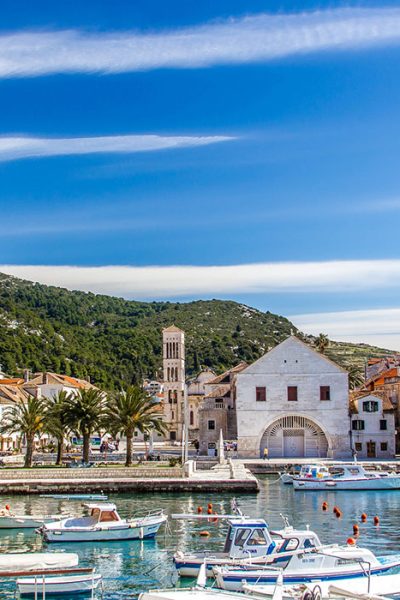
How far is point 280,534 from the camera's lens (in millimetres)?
29562

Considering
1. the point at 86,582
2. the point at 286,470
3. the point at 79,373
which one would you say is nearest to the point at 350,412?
the point at 286,470

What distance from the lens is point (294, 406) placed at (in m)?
75.3

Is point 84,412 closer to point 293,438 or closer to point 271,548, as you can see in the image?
point 293,438

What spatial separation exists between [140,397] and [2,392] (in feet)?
144

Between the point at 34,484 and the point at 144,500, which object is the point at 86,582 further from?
the point at 34,484

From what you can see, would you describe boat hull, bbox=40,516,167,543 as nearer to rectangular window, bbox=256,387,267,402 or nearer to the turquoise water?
the turquoise water

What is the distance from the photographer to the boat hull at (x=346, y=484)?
56.5 metres

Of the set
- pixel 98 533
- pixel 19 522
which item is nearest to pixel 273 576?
pixel 98 533

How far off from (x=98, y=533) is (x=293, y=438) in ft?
137

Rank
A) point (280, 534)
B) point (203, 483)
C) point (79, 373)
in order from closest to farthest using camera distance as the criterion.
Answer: point (280, 534) < point (203, 483) < point (79, 373)

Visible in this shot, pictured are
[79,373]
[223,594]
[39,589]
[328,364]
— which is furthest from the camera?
[79,373]

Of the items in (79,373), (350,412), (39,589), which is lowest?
(39,589)

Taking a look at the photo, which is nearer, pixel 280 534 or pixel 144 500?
pixel 280 534

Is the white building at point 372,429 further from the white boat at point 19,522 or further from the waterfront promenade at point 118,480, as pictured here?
the white boat at point 19,522
